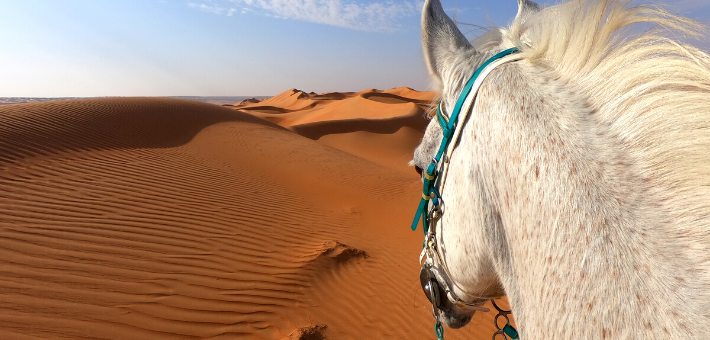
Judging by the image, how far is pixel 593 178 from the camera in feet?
2.33

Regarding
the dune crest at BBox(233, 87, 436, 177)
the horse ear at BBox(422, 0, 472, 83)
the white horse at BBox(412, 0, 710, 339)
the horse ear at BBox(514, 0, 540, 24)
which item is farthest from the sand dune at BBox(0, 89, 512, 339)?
the dune crest at BBox(233, 87, 436, 177)

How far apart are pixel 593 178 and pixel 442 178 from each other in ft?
1.58

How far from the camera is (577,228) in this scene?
707 millimetres

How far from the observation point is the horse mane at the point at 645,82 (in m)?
0.62

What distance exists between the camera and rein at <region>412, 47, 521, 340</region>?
100 cm

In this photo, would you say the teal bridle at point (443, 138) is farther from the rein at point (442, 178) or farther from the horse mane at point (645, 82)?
the horse mane at point (645, 82)

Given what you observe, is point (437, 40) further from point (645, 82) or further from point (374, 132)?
point (374, 132)

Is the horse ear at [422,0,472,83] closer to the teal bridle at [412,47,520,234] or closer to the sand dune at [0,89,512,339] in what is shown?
the teal bridle at [412,47,520,234]

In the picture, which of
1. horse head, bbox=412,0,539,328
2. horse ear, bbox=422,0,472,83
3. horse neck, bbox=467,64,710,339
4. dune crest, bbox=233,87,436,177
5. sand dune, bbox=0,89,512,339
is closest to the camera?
horse neck, bbox=467,64,710,339

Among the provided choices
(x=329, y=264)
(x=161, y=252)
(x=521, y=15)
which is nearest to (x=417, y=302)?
(x=329, y=264)

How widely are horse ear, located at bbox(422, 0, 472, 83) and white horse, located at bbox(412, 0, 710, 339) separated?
11 centimetres

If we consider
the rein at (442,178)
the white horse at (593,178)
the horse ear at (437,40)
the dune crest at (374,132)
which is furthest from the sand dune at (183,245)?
the dune crest at (374,132)

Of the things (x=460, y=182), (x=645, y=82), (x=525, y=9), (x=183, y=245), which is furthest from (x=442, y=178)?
(x=183, y=245)

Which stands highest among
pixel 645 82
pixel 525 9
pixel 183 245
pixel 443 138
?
pixel 525 9
